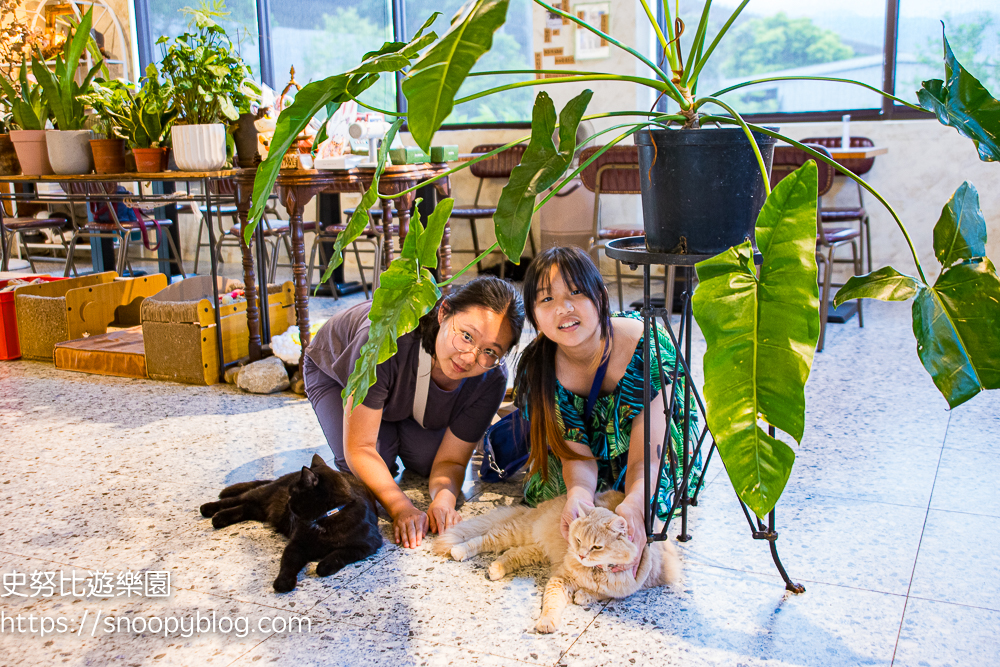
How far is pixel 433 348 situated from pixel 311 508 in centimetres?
49

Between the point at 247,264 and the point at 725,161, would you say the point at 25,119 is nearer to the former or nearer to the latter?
the point at 247,264

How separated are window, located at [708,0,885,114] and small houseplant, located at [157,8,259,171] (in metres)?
3.00

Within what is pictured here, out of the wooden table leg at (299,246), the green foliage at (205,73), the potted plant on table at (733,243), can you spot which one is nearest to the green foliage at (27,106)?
the green foliage at (205,73)

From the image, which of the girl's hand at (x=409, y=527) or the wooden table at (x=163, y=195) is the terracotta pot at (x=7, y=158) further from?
the girl's hand at (x=409, y=527)

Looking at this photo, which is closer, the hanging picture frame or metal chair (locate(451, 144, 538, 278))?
the hanging picture frame

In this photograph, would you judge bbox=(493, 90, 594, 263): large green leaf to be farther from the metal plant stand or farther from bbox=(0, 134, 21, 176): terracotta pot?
bbox=(0, 134, 21, 176): terracotta pot

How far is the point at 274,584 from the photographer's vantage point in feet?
5.65

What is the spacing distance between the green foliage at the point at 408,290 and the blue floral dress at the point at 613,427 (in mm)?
572

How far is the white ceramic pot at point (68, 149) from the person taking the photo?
346 centimetres

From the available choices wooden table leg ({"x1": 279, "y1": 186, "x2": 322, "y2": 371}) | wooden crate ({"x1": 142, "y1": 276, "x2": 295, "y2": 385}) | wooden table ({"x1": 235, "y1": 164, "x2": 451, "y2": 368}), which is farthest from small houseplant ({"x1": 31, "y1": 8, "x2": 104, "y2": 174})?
wooden table leg ({"x1": 279, "y1": 186, "x2": 322, "y2": 371})

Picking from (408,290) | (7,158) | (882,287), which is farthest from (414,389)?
(7,158)

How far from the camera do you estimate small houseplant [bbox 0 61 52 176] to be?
3553 millimetres

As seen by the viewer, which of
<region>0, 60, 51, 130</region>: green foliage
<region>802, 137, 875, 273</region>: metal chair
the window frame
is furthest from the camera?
the window frame

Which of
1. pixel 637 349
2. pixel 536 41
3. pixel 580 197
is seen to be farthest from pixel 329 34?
pixel 637 349
